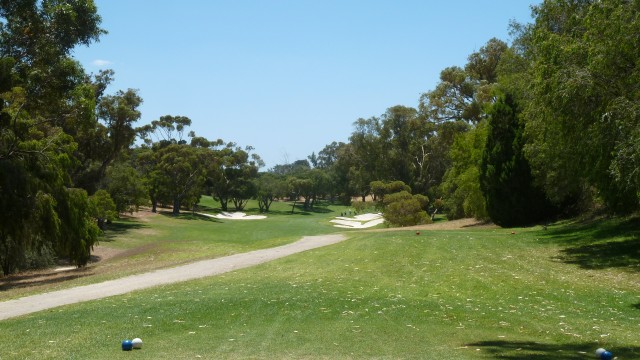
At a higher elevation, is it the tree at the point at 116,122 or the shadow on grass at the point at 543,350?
the tree at the point at 116,122

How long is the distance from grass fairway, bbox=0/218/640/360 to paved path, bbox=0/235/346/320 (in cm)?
118

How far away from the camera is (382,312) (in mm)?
14000

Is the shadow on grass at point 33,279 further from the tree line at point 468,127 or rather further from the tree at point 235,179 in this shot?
the tree at point 235,179

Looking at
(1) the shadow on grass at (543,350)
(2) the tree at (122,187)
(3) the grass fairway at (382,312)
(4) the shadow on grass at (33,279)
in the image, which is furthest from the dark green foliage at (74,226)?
(2) the tree at (122,187)

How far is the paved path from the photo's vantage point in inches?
666

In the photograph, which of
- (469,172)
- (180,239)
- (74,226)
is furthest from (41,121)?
(469,172)

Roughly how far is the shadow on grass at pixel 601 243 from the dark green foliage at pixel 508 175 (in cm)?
436

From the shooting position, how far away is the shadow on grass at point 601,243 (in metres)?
21.5

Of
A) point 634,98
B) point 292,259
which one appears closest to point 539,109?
point 634,98

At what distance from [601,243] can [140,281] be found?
17.7m

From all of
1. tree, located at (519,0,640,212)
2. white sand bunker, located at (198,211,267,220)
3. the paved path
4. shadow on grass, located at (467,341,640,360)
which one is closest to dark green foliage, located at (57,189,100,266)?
the paved path

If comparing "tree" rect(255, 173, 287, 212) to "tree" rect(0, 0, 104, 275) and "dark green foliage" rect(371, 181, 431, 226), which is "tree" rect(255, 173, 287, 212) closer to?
"dark green foliage" rect(371, 181, 431, 226)

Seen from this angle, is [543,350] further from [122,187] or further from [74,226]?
[122,187]

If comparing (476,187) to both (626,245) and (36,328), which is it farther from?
(36,328)
